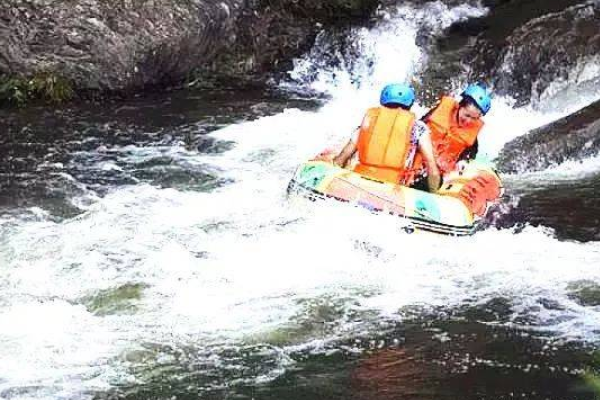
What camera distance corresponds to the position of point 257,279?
22.0 feet

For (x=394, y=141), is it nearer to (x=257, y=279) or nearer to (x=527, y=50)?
(x=257, y=279)

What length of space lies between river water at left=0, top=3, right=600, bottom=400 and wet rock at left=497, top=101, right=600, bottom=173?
0.14 m

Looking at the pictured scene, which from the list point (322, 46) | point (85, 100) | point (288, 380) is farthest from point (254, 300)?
point (322, 46)

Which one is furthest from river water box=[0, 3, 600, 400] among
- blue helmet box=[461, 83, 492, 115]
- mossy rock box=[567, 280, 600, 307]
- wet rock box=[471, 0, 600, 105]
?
blue helmet box=[461, 83, 492, 115]

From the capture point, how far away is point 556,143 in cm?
907

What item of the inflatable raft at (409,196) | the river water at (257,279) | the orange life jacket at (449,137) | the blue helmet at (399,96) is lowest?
the river water at (257,279)

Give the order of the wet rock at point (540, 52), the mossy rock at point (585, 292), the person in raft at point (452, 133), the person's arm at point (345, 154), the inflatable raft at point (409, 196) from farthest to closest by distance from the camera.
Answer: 1. the wet rock at point (540, 52)
2. the person in raft at point (452, 133)
3. the person's arm at point (345, 154)
4. the inflatable raft at point (409, 196)
5. the mossy rock at point (585, 292)

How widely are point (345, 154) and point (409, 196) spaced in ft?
2.67

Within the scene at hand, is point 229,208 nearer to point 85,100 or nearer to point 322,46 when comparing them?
point 85,100

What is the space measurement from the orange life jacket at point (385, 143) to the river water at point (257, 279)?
19.5 inches

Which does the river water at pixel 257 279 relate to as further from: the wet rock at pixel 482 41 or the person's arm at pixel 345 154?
the wet rock at pixel 482 41

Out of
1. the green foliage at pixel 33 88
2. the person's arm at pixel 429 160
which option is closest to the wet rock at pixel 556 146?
the person's arm at pixel 429 160

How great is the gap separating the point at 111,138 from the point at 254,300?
14.5ft

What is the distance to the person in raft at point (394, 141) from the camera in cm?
746
